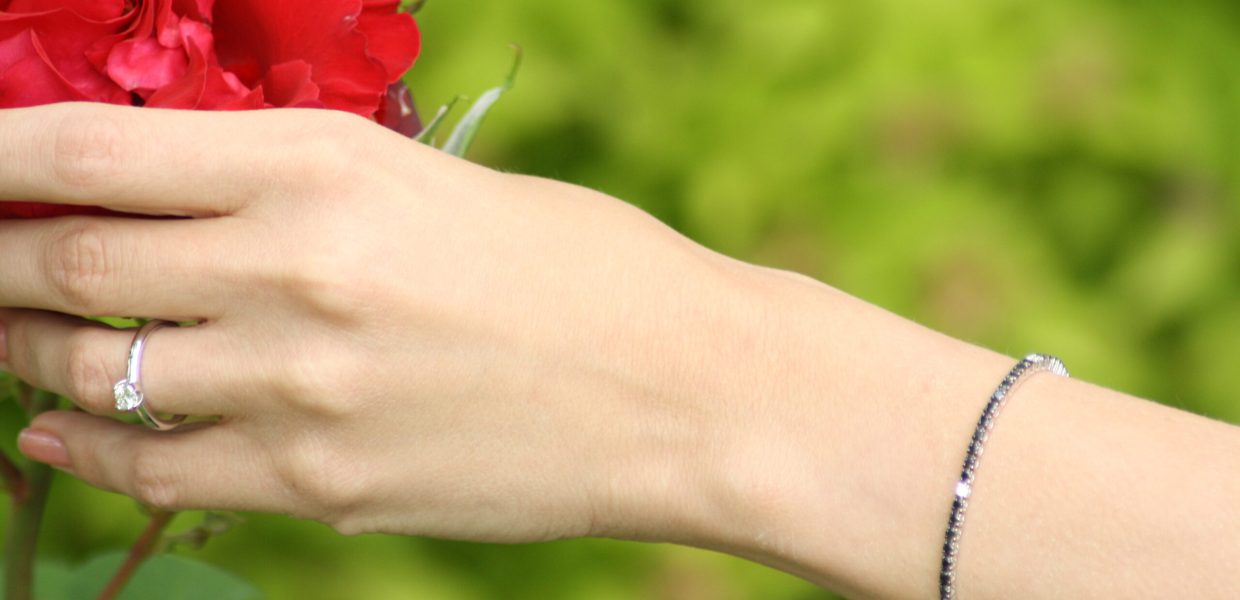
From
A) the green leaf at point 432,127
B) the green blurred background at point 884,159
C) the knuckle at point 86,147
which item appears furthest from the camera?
the green blurred background at point 884,159

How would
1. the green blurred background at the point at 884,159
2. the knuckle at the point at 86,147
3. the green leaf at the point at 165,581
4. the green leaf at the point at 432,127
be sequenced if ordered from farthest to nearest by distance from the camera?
the green blurred background at the point at 884,159, the green leaf at the point at 165,581, the green leaf at the point at 432,127, the knuckle at the point at 86,147

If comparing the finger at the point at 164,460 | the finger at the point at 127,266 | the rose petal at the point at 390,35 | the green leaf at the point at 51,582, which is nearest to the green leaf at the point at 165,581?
the green leaf at the point at 51,582

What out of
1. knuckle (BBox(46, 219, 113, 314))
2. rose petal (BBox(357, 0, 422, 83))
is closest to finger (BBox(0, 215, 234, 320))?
knuckle (BBox(46, 219, 113, 314))

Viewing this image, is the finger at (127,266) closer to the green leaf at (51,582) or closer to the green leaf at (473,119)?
the green leaf at (473,119)

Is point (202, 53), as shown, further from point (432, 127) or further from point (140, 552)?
point (140, 552)

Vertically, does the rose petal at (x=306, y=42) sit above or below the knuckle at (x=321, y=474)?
above

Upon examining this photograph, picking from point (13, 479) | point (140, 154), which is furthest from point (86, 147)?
point (13, 479)

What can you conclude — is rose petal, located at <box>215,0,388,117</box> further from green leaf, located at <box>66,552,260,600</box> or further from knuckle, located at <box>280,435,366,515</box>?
green leaf, located at <box>66,552,260,600</box>
